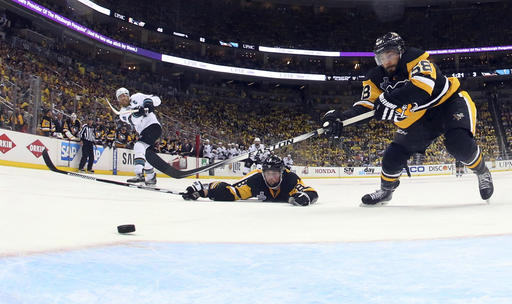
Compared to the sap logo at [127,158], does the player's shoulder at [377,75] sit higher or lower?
higher

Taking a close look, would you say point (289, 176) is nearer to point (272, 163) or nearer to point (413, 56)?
point (272, 163)

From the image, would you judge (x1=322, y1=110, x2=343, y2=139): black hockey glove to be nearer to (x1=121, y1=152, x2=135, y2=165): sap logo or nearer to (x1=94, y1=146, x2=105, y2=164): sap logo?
(x1=94, y1=146, x2=105, y2=164): sap logo

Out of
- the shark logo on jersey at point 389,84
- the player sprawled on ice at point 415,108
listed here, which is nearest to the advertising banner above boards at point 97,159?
Answer: the player sprawled on ice at point 415,108

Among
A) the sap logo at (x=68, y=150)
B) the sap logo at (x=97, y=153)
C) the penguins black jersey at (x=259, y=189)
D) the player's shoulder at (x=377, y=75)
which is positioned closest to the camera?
the player's shoulder at (x=377, y=75)

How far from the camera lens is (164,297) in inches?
40.9

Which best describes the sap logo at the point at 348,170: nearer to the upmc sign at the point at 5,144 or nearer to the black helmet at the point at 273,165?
the upmc sign at the point at 5,144

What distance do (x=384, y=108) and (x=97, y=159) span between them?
939cm

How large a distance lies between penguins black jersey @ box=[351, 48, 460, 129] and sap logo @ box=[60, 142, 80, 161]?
8.18 m

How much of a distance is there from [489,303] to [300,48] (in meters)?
29.7

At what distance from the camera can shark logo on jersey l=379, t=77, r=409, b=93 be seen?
3.66 m

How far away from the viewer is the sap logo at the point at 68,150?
33.3 feet

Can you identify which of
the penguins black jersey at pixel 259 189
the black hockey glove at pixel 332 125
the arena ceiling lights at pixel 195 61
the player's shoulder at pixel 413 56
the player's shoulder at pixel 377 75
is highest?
the arena ceiling lights at pixel 195 61

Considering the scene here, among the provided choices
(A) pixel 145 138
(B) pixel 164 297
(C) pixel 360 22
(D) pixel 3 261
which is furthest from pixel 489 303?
(C) pixel 360 22

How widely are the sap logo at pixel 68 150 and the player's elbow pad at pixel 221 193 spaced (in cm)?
682
